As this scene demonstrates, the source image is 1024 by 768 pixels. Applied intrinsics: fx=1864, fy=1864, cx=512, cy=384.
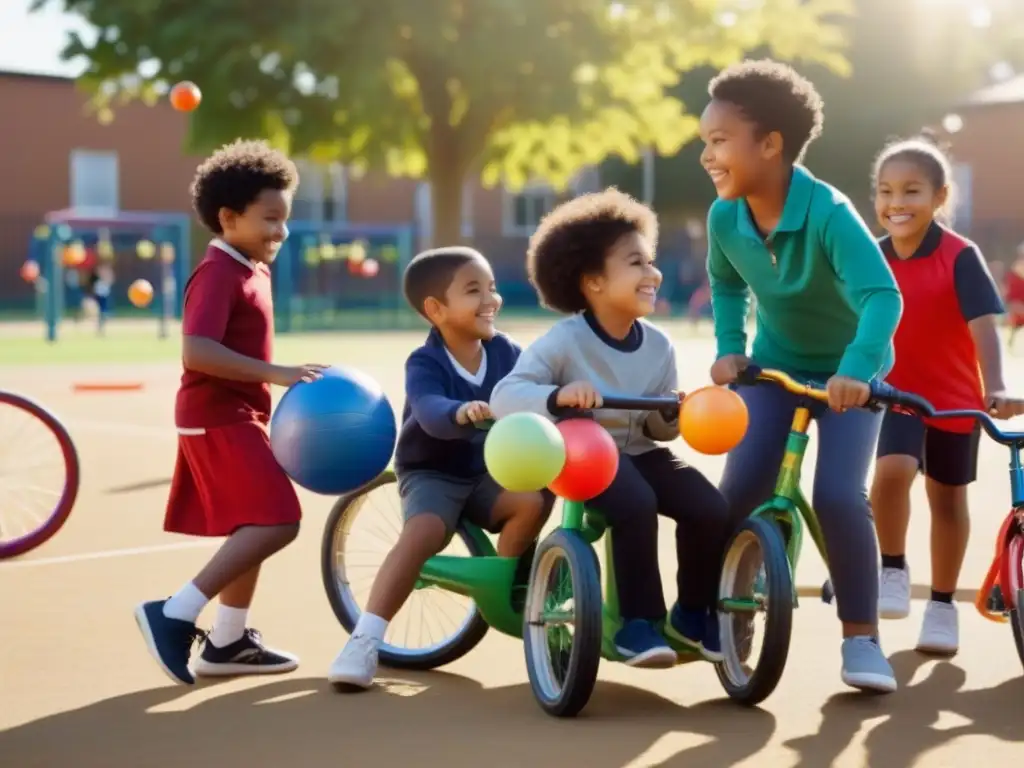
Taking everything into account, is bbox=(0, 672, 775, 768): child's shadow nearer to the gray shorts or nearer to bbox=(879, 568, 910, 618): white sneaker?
the gray shorts

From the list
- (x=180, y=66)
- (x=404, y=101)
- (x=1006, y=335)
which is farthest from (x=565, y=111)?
(x=1006, y=335)

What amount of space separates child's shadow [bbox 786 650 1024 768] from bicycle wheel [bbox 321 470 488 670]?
4.38 feet

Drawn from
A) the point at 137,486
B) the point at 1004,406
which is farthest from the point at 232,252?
the point at 137,486

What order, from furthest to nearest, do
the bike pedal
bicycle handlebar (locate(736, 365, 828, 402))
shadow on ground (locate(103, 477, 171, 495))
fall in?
1. shadow on ground (locate(103, 477, 171, 495))
2. the bike pedal
3. bicycle handlebar (locate(736, 365, 828, 402))

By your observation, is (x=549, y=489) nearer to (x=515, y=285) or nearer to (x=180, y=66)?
(x=180, y=66)

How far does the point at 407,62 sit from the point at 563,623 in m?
27.1

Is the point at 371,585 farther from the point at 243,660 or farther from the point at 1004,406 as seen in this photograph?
the point at 1004,406

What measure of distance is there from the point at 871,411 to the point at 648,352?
0.69m

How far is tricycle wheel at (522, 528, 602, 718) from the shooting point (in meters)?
5.12

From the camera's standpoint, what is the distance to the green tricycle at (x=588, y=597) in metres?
5.16

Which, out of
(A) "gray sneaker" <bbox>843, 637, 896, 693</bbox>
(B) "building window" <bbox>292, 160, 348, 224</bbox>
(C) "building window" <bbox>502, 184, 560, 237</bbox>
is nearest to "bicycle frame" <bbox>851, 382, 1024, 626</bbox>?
(A) "gray sneaker" <bbox>843, 637, 896, 693</bbox>

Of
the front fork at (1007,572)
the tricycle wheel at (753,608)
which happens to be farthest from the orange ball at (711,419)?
the front fork at (1007,572)

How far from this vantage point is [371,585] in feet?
20.6

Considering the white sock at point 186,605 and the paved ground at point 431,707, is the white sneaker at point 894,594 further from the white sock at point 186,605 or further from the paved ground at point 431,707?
the white sock at point 186,605
